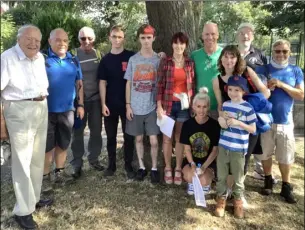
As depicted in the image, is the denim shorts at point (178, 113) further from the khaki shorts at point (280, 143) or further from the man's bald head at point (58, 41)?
the man's bald head at point (58, 41)

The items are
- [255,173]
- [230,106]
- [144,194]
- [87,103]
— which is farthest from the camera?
[255,173]

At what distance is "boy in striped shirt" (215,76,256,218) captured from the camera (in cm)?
272

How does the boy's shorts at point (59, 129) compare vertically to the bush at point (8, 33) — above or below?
below

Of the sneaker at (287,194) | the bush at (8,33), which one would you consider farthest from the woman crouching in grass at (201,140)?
the bush at (8,33)

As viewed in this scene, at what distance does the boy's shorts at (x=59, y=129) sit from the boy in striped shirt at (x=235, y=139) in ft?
4.61

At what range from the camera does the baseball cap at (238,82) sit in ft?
8.76

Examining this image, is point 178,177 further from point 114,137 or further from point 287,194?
point 287,194

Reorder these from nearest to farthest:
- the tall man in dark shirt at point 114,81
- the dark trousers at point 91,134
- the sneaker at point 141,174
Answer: the tall man in dark shirt at point 114,81, the sneaker at point 141,174, the dark trousers at point 91,134

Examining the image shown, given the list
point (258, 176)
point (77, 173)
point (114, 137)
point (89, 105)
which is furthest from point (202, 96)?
point (77, 173)

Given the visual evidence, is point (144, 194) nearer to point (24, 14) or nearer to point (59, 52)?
point (59, 52)

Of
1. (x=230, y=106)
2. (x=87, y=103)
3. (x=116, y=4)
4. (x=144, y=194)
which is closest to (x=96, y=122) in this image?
(x=87, y=103)

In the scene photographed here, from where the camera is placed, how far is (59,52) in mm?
2852

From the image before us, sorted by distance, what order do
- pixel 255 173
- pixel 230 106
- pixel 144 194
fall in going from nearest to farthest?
pixel 230 106 < pixel 144 194 < pixel 255 173

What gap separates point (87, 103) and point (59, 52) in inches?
33.6
